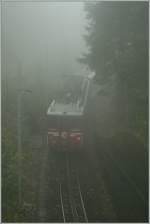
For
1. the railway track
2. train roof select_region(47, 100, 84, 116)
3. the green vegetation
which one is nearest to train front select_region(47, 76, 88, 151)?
train roof select_region(47, 100, 84, 116)

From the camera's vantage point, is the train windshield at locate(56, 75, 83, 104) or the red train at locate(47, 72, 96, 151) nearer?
the red train at locate(47, 72, 96, 151)

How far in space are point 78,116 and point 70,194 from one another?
4.21 metres

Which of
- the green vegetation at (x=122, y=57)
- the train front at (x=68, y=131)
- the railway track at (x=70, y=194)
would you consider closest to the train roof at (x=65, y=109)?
the train front at (x=68, y=131)

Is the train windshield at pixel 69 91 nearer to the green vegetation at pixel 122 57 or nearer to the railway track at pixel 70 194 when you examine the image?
the green vegetation at pixel 122 57

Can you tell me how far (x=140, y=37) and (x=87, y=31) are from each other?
6.08 m

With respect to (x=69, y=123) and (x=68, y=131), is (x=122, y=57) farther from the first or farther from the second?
(x=68, y=131)

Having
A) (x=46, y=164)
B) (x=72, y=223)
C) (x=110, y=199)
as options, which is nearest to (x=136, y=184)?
(x=110, y=199)

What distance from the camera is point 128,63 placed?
17.2 meters

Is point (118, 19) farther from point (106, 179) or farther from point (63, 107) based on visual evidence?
point (106, 179)

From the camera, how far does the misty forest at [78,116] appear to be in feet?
41.8

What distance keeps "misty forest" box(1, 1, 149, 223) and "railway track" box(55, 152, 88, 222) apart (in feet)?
0.12

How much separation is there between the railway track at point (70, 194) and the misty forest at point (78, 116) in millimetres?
38

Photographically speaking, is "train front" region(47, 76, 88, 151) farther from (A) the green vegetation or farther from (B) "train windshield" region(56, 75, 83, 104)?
(A) the green vegetation

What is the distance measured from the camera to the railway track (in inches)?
474
